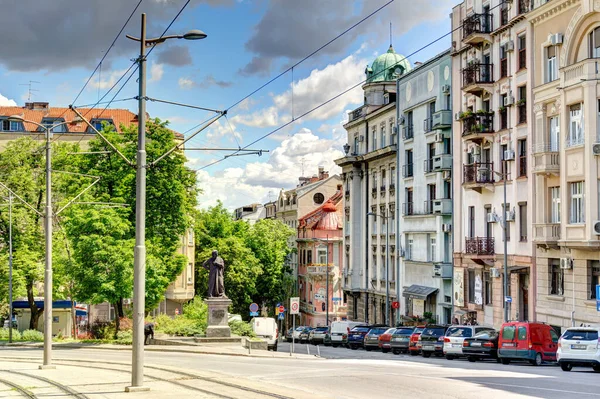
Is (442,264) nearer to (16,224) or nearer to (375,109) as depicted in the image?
(375,109)

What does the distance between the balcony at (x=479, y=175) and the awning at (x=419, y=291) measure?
29.0 feet

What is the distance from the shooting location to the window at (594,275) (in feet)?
119

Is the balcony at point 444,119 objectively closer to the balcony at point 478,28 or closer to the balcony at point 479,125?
the balcony at point 479,125

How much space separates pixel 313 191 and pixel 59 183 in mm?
56727

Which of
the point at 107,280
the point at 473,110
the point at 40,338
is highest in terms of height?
the point at 473,110

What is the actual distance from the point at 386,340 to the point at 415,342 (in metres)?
3.90

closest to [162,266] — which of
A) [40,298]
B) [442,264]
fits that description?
[442,264]

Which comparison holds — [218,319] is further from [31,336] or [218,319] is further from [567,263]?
[31,336]

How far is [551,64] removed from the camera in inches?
1591

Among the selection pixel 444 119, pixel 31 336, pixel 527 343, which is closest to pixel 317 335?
pixel 444 119

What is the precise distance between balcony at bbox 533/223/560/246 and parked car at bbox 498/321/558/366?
7.59m

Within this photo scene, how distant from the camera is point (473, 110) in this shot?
49.4 meters

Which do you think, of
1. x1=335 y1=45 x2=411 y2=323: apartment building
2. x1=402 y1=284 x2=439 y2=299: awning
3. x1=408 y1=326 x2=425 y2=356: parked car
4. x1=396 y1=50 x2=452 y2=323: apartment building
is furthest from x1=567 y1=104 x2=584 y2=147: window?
x1=335 y1=45 x2=411 y2=323: apartment building

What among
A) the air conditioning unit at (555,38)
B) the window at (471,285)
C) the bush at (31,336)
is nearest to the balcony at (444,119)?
the window at (471,285)
